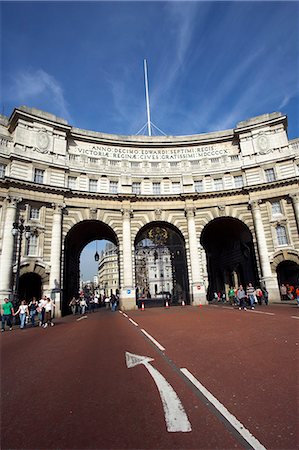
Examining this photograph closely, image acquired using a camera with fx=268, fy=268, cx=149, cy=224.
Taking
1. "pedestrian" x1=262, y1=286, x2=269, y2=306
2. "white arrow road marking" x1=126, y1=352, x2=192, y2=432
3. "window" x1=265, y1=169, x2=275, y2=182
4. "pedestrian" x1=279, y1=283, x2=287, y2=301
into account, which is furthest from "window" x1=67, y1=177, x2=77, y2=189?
"white arrow road marking" x1=126, y1=352, x2=192, y2=432

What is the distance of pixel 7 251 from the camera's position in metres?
23.0

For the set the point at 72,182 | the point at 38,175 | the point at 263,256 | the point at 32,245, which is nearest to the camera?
the point at 32,245

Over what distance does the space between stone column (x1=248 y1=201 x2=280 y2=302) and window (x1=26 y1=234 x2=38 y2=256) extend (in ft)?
74.9

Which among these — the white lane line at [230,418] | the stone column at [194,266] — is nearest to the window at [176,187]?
the stone column at [194,266]

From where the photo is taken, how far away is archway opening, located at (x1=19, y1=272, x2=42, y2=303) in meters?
25.6

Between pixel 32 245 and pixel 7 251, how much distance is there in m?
2.58

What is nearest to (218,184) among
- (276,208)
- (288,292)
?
(276,208)

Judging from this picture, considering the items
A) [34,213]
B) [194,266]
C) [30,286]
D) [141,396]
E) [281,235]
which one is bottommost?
[141,396]

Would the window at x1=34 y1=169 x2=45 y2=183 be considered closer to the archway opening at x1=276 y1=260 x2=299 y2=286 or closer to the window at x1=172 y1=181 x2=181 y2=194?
the window at x1=172 y1=181 x2=181 y2=194

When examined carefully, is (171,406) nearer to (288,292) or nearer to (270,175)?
(288,292)

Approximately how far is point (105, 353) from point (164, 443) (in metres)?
4.91

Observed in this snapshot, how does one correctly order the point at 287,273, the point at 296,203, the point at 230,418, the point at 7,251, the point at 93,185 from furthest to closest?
the point at 93,185 → the point at 287,273 → the point at 296,203 → the point at 7,251 → the point at 230,418

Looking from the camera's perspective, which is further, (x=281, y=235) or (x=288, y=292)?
(x=281, y=235)

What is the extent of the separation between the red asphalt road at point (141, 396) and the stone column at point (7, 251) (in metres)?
16.4
